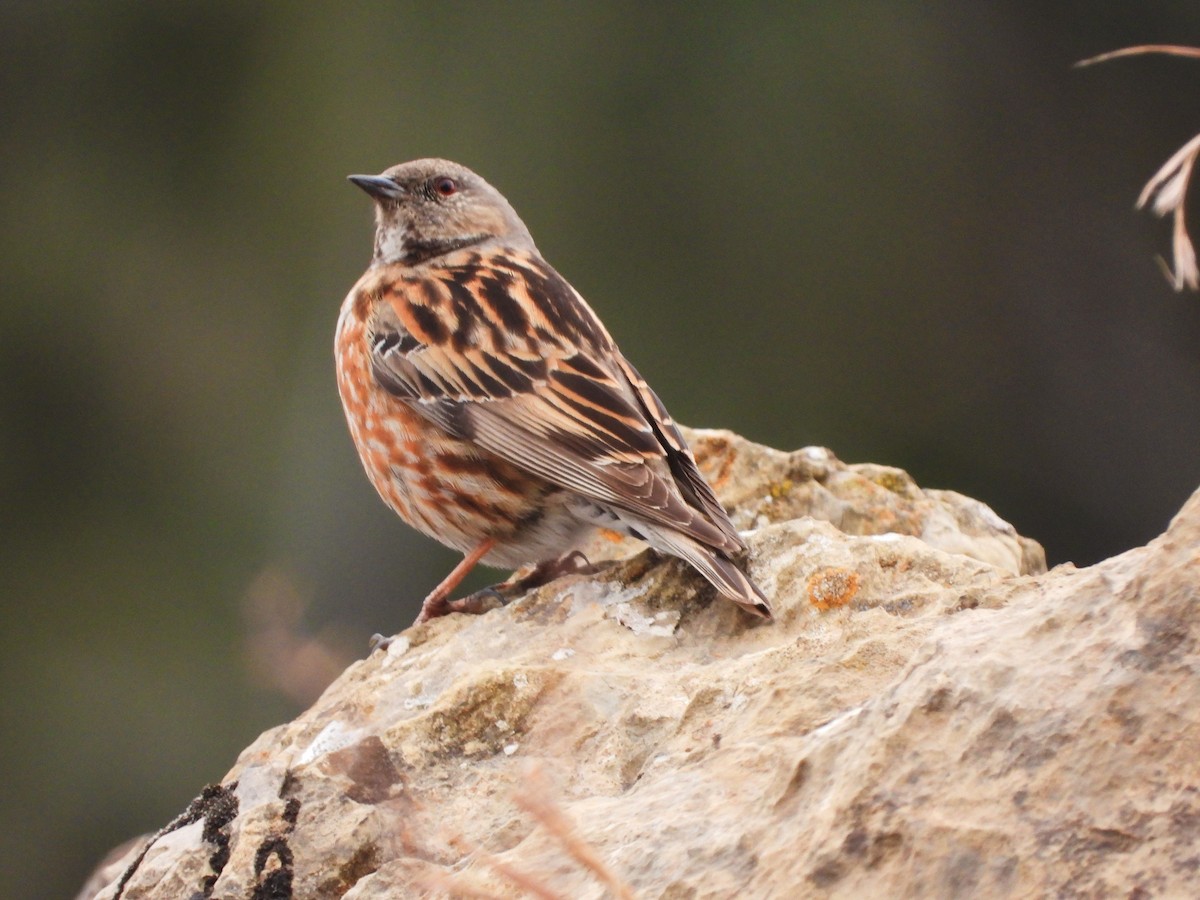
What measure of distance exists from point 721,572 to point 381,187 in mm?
2965

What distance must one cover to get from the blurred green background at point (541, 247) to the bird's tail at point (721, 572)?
16.0 ft

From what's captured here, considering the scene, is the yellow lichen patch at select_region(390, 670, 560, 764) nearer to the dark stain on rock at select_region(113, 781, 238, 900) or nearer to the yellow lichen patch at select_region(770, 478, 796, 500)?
the dark stain on rock at select_region(113, 781, 238, 900)

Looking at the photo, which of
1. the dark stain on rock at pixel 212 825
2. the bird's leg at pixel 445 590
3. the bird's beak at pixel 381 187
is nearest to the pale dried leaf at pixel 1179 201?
the dark stain on rock at pixel 212 825

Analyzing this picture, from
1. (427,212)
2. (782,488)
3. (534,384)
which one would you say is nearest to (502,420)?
(534,384)

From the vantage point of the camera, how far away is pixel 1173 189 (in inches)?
117

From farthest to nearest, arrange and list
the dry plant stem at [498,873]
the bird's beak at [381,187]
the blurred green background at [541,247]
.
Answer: the blurred green background at [541,247] → the bird's beak at [381,187] → the dry plant stem at [498,873]

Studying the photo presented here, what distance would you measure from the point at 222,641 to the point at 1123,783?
9.28 metres

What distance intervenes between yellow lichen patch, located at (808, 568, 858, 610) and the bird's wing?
0.56 m

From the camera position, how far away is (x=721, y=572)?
13.3 ft

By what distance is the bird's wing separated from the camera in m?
4.91

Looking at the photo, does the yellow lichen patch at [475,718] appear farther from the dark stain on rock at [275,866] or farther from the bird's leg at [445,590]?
the bird's leg at [445,590]

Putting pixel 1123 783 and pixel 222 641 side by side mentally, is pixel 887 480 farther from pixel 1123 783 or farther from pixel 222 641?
pixel 222 641

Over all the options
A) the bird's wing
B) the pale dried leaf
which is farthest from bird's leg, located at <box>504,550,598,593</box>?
the pale dried leaf

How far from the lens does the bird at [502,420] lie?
4953 millimetres
